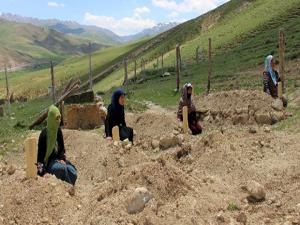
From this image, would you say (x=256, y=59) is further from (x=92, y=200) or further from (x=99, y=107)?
(x=92, y=200)

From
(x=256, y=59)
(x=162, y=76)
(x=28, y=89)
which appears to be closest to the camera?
(x=256, y=59)

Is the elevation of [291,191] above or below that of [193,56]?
below

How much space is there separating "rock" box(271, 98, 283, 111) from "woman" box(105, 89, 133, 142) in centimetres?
498

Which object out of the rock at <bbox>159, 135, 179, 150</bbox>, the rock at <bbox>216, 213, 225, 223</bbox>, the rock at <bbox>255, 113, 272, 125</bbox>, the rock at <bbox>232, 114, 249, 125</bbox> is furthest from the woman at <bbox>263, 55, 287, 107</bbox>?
the rock at <bbox>216, 213, 225, 223</bbox>

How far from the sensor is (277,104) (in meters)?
15.6

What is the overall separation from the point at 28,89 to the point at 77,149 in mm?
91091

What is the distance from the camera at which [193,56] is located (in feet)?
192

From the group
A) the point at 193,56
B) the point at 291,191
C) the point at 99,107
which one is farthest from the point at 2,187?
the point at 193,56

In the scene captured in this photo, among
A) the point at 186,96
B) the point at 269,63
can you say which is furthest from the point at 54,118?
the point at 269,63

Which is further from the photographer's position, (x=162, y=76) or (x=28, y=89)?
(x=28, y=89)

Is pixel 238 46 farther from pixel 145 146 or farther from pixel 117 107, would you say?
pixel 117 107

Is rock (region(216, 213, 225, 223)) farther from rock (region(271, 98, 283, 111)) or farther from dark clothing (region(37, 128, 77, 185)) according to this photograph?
rock (region(271, 98, 283, 111))

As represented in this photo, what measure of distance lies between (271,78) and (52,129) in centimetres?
948

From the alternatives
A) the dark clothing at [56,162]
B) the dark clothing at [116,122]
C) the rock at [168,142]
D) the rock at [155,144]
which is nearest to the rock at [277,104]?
the rock at [168,142]
